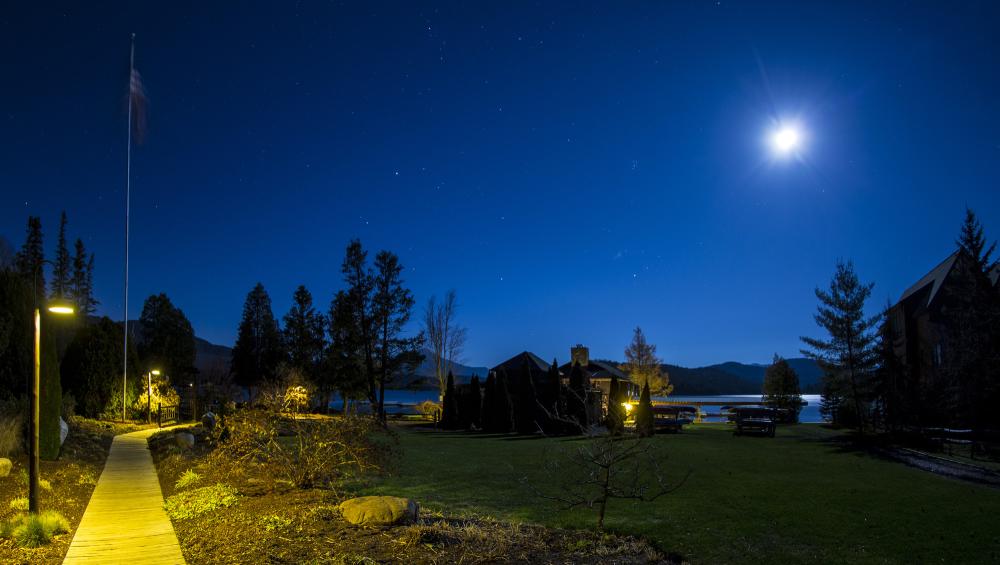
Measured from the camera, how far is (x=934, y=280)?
40.0 metres

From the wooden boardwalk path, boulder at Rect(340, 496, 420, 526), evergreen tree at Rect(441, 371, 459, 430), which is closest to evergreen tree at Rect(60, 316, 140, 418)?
the wooden boardwalk path

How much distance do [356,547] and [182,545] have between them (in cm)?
256

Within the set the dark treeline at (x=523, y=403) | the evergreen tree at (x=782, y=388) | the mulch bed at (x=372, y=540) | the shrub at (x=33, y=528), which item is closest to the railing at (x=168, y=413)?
the dark treeline at (x=523, y=403)

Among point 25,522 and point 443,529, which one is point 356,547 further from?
point 25,522

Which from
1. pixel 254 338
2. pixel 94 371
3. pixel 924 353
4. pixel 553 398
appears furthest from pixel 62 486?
pixel 254 338

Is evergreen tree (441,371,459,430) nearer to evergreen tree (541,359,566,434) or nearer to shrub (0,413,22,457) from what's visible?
evergreen tree (541,359,566,434)

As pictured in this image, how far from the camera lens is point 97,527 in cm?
920

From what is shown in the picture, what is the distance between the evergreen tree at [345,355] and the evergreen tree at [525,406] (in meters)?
14.7

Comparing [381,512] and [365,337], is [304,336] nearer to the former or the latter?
[365,337]

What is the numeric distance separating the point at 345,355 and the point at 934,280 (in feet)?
131

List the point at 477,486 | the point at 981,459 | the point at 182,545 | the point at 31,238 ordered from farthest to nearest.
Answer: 1. the point at 31,238
2. the point at 981,459
3. the point at 477,486
4. the point at 182,545

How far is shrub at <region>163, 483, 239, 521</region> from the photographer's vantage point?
390 inches

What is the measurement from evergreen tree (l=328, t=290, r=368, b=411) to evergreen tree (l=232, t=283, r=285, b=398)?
28.2m

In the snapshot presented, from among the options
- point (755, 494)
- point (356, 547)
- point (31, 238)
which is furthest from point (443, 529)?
point (31, 238)
